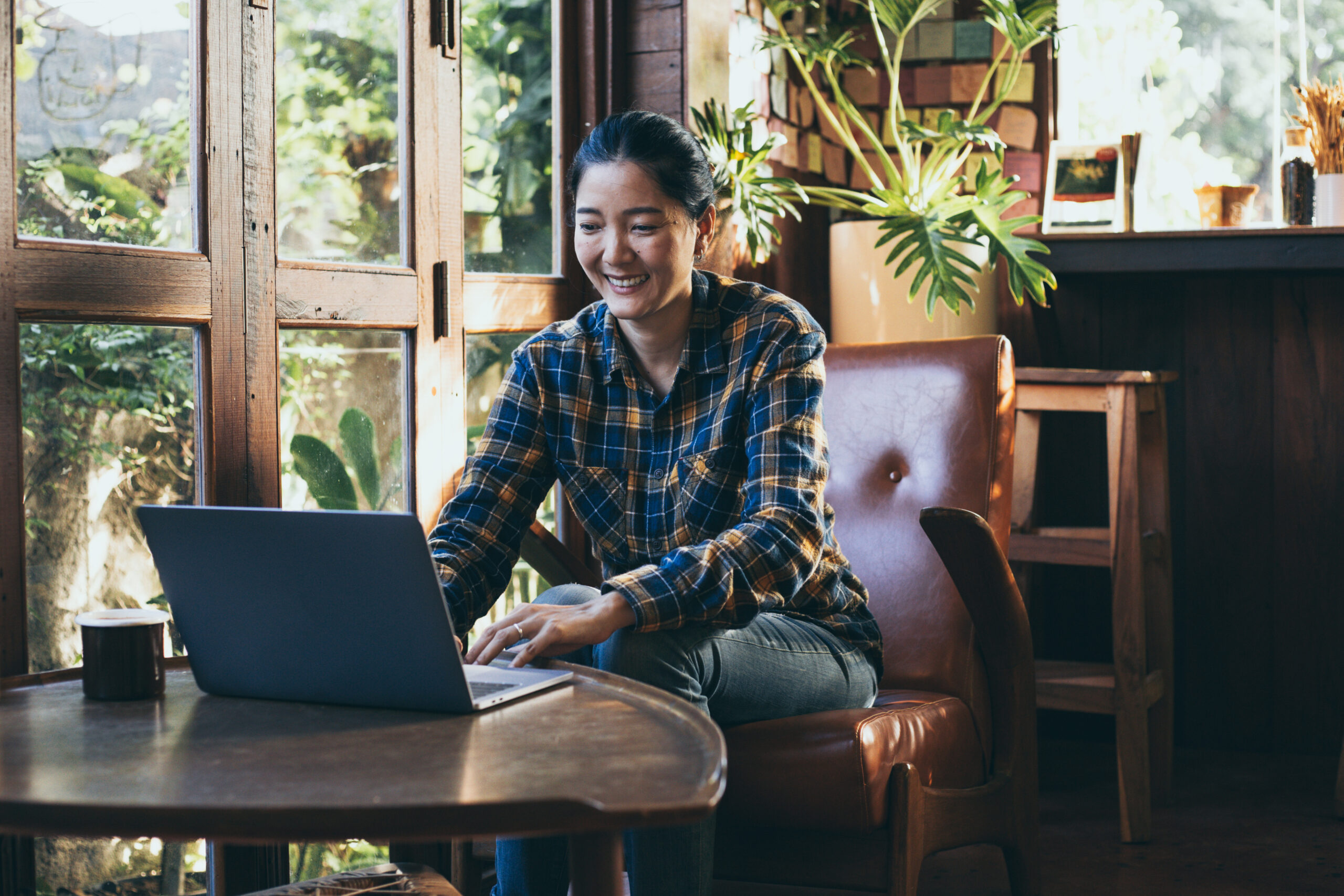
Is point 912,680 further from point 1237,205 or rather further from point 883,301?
point 1237,205

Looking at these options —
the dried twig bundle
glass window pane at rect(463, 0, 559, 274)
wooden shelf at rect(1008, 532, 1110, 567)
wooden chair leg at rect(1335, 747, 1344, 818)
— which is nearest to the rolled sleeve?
glass window pane at rect(463, 0, 559, 274)

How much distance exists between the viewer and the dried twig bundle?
2.61m

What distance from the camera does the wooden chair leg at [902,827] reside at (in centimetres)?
155

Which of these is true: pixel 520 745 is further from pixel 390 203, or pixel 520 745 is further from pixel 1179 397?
pixel 1179 397

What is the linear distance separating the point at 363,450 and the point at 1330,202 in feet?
6.39

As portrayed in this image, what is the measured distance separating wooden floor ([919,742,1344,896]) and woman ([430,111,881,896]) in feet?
2.45

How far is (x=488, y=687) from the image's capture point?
1127 millimetres

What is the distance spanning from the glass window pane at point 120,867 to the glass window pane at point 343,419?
1.51 feet

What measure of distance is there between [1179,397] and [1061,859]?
1135mm

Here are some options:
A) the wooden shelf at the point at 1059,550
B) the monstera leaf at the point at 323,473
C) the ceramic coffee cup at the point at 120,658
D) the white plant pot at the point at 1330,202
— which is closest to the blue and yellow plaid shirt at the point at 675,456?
the monstera leaf at the point at 323,473

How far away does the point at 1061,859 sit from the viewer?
91.4 inches

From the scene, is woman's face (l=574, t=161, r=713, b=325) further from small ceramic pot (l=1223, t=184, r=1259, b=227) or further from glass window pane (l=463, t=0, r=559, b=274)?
small ceramic pot (l=1223, t=184, r=1259, b=227)

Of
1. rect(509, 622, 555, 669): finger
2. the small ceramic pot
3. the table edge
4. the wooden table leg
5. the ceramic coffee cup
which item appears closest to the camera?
the table edge

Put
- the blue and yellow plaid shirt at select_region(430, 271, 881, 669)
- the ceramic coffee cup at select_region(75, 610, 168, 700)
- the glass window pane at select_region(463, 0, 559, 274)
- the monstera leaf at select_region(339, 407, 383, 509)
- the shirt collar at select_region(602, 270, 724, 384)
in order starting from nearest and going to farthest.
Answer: the ceramic coffee cup at select_region(75, 610, 168, 700)
the blue and yellow plaid shirt at select_region(430, 271, 881, 669)
the shirt collar at select_region(602, 270, 724, 384)
the monstera leaf at select_region(339, 407, 383, 509)
the glass window pane at select_region(463, 0, 559, 274)
